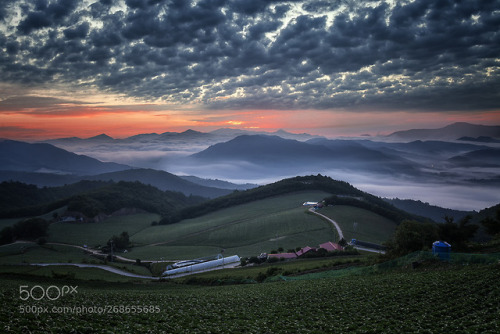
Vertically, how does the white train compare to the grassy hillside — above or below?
below

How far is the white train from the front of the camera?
66.8 metres

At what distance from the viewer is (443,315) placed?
18.5 meters

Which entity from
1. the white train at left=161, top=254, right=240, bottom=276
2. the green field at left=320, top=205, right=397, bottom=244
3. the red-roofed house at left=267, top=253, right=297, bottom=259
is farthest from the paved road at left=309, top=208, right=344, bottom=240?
the white train at left=161, top=254, right=240, bottom=276

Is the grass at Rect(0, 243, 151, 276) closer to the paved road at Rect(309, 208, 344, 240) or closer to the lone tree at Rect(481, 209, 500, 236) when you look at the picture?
the paved road at Rect(309, 208, 344, 240)

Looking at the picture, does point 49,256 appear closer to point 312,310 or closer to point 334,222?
point 334,222

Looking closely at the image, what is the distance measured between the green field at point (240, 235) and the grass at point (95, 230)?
9517 mm

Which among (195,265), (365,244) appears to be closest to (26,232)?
(195,265)

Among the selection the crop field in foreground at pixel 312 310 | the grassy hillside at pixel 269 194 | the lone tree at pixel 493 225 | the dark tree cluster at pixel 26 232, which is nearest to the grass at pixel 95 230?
the dark tree cluster at pixel 26 232

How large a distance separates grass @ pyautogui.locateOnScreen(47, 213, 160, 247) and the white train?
44286 millimetres

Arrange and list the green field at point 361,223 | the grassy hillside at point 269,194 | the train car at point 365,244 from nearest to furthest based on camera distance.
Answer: the train car at point 365,244
the green field at point 361,223
the grassy hillside at point 269,194

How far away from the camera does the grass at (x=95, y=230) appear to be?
349 feet

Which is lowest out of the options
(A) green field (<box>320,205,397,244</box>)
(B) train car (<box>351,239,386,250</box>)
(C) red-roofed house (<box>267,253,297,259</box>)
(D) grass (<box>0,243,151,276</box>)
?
(D) grass (<box>0,243,151,276</box>)

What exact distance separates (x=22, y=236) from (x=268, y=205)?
88820 mm

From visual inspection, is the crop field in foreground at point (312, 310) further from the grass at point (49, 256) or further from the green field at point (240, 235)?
the green field at point (240, 235)
